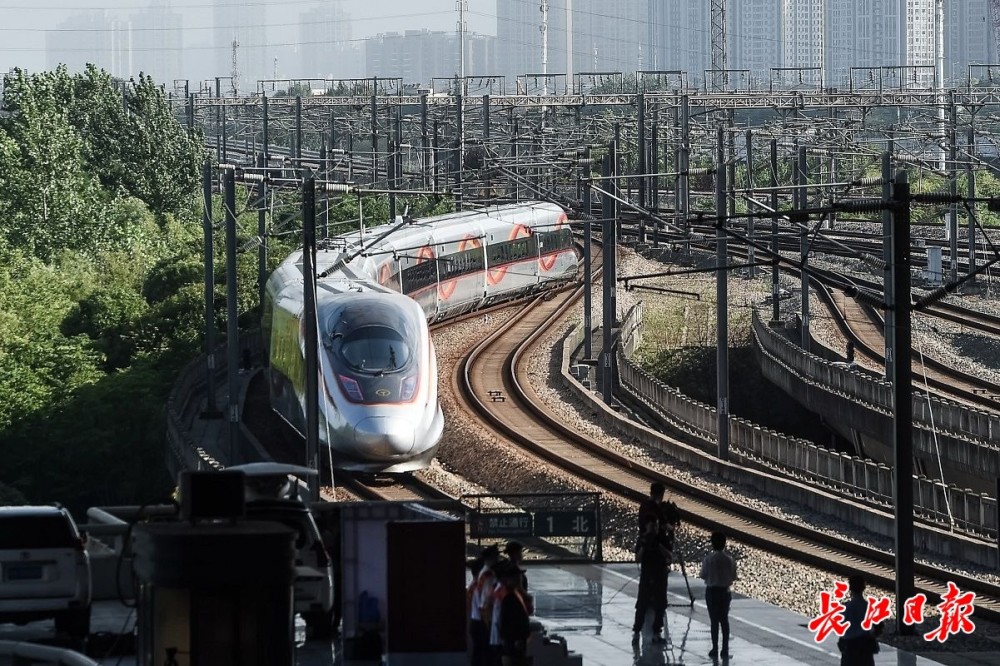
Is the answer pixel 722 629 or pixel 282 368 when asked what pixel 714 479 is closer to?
pixel 282 368

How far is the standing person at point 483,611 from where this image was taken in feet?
39.5

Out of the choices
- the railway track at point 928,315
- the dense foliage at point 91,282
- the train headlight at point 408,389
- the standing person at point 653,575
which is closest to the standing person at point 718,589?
the standing person at point 653,575

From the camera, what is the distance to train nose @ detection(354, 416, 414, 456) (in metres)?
26.8

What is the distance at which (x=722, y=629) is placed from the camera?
14.0 meters

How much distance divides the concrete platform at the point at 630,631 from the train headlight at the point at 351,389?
A: 8878 millimetres

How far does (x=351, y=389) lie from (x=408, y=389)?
2.96 ft

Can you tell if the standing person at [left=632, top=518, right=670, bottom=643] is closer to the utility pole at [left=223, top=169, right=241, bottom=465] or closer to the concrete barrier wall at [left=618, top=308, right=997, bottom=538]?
the concrete barrier wall at [left=618, top=308, right=997, bottom=538]

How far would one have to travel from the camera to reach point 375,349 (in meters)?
27.5

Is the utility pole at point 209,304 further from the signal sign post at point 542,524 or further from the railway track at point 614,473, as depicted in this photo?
the signal sign post at point 542,524

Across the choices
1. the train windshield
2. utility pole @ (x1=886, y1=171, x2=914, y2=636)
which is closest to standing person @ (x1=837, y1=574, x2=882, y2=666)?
utility pole @ (x1=886, y1=171, x2=914, y2=636)

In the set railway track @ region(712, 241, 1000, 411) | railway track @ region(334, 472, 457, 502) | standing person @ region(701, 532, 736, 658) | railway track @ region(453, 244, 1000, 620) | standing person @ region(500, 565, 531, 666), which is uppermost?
standing person @ region(500, 565, 531, 666)

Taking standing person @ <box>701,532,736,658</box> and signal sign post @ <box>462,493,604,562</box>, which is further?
signal sign post @ <box>462,493,604,562</box>

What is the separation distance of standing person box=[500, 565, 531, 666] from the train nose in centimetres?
1542

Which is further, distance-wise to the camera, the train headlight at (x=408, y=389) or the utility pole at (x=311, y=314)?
the train headlight at (x=408, y=389)
